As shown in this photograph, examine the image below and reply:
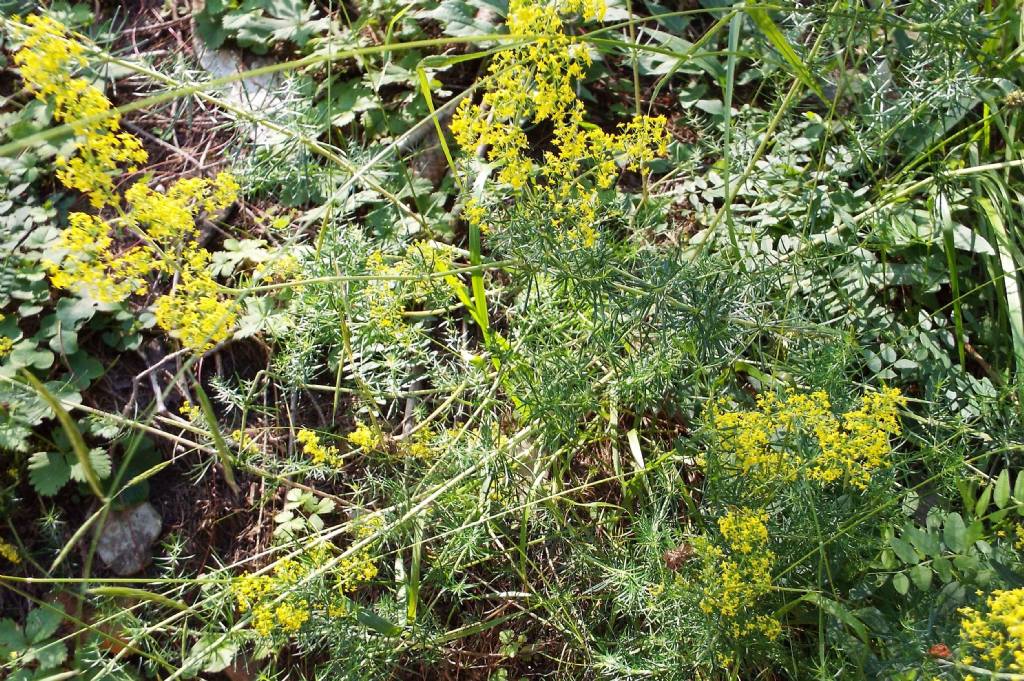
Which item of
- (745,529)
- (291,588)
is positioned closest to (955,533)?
(745,529)

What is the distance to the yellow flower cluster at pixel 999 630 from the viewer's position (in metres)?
1.43

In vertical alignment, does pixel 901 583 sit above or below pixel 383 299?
below

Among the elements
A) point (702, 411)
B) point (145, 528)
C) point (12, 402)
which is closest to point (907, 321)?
point (702, 411)

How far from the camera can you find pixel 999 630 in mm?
1595

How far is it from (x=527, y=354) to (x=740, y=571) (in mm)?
840

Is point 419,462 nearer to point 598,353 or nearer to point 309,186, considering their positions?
point 598,353

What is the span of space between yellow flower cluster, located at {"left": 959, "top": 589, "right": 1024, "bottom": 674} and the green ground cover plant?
1cm

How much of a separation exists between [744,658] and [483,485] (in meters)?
0.84

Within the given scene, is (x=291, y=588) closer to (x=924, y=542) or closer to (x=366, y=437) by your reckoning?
(x=366, y=437)

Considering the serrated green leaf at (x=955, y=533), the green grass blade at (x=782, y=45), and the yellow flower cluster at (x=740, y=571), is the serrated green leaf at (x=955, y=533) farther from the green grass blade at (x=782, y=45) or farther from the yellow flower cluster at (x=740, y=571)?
the green grass blade at (x=782, y=45)

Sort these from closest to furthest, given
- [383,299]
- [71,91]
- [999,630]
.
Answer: [999,630], [71,91], [383,299]

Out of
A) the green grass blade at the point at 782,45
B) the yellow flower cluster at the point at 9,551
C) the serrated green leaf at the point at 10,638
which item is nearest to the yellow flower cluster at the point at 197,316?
the yellow flower cluster at the point at 9,551

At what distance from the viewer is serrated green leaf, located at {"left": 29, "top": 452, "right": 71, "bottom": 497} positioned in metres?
2.67

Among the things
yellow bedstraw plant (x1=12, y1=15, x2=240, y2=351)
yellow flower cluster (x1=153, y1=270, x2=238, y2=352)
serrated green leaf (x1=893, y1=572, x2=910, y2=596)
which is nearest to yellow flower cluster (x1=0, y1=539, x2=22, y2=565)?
yellow bedstraw plant (x1=12, y1=15, x2=240, y2=351)
